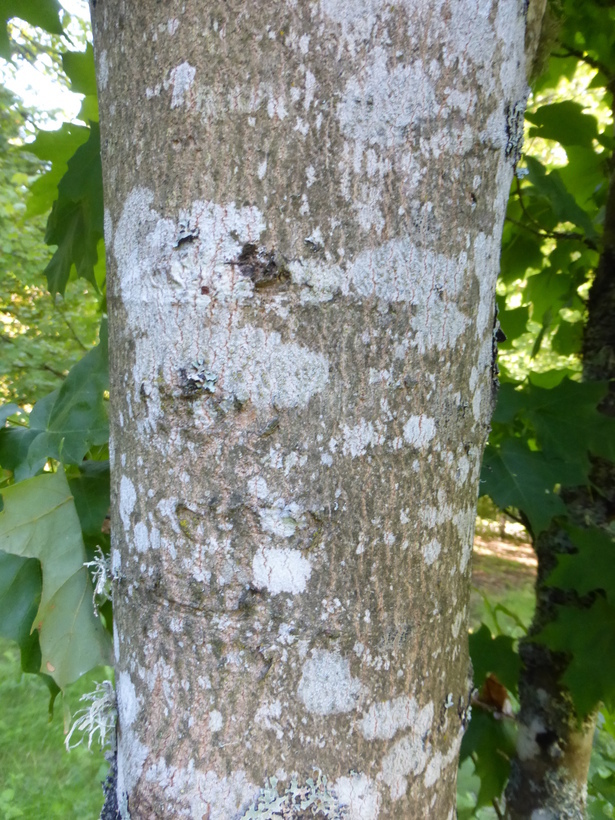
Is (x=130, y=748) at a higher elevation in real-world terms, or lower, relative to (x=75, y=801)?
higher

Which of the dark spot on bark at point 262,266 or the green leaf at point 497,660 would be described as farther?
the green leaf at point 497,660

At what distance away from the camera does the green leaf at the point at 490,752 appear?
1605 mm

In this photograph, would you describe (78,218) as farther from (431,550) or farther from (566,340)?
(566,340)

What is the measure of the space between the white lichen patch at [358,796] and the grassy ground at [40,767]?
9.37 feet

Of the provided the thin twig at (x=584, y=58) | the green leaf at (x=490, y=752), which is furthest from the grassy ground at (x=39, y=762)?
the thin twig at (x=584, y=58)

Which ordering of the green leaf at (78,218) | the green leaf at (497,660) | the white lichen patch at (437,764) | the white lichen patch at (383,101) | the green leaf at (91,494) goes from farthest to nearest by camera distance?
1. the green leaf at (497,660)
2. the green leaf at (78,218)
3. the green leaf at (91,494)
4. the white lichen patch at (437,764)
5. the white lichen patch at (383,101)

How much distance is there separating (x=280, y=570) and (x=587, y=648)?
1.09 meters

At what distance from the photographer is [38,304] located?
5332 millimetres

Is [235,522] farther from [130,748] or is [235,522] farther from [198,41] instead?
[198,41]

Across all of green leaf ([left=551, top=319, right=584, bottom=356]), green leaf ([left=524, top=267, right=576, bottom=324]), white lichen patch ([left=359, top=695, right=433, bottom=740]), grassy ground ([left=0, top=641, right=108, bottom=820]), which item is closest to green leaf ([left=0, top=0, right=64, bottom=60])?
white lichen patch ([left=359, top=695, right=433, bottom=740])

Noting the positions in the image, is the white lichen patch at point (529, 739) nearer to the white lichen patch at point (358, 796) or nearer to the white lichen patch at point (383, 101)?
the white lichen patch at point (358, 796)

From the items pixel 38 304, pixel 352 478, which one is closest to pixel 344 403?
pixel 352 478

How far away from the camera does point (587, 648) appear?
1.35 metres

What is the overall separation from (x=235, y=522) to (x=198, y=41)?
46 cm
